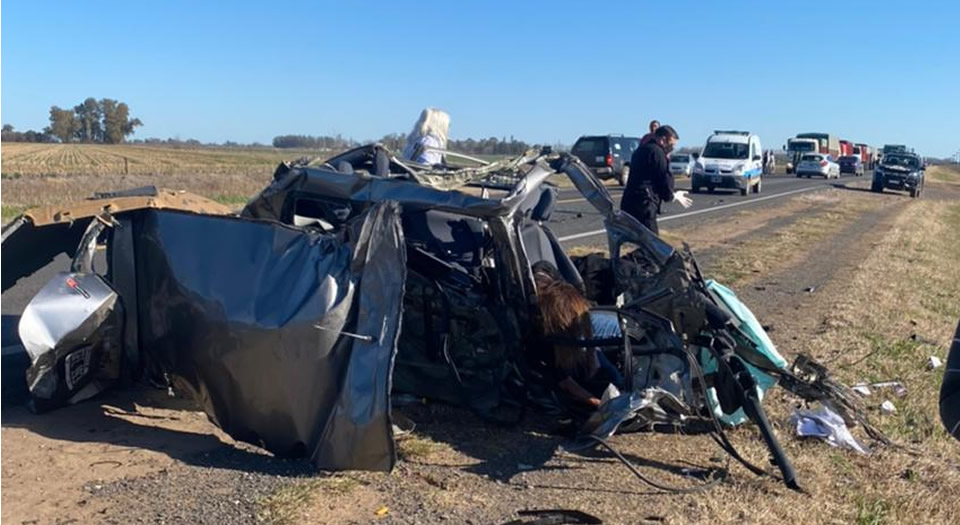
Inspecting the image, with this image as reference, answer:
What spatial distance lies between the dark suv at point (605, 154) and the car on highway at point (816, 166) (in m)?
23.9

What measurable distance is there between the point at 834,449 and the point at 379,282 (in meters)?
2.58

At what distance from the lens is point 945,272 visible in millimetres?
13898

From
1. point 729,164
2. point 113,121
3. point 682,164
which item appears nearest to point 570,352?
point 729,164

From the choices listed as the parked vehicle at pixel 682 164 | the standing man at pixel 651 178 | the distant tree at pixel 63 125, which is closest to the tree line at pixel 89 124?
the distant tree at pixel 63 125

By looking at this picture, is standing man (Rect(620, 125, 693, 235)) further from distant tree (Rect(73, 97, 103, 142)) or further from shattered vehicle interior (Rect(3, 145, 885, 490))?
distant tree (Rect(73, 97, 103, 142))

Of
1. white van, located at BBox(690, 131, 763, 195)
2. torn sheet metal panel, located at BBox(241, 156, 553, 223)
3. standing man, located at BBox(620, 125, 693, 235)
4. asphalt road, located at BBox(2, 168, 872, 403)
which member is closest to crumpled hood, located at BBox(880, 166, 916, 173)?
asphalt road, located at BBox(2, 168, 872, 403)

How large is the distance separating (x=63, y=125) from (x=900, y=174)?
8158 centimetres

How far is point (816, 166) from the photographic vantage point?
54562 mm

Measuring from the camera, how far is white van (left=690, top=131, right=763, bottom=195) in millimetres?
31766

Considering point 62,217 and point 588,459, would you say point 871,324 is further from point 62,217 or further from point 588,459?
point 62,217

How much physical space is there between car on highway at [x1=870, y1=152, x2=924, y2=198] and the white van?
8166mm

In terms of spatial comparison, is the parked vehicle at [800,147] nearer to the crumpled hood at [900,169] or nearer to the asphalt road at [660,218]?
the crumpled hood at [900,169]

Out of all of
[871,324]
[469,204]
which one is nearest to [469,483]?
[469,204]

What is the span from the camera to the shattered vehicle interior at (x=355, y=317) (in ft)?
14.1
